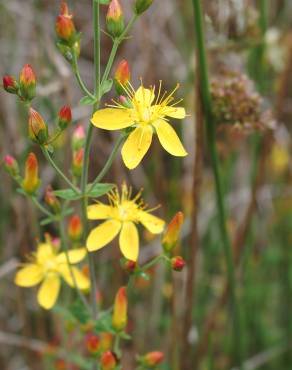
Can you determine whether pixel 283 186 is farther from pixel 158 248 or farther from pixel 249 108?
pixel 249 108

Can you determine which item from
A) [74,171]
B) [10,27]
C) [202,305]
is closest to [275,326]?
[202,305]

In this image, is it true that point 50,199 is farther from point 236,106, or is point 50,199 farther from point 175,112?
point 236,106

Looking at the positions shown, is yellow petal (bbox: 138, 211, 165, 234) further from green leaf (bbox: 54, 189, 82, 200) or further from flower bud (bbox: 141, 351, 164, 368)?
flower bud (bbox: 141, 351, 164, 368)

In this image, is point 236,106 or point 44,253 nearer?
point 236,106

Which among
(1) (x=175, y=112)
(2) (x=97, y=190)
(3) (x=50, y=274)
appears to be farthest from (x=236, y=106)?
(3) (x=50, y=274)

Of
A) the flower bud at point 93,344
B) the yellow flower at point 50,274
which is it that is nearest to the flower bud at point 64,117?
the yellow flower at point 50,274

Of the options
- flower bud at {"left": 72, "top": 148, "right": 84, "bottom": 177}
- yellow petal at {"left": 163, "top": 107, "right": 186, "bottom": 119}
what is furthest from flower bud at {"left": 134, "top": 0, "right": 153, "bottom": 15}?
flower bud at {"left": 72, "top": 148, "right": 84, "bottom": 177}

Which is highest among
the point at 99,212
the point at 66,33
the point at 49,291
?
the point at 66,33
